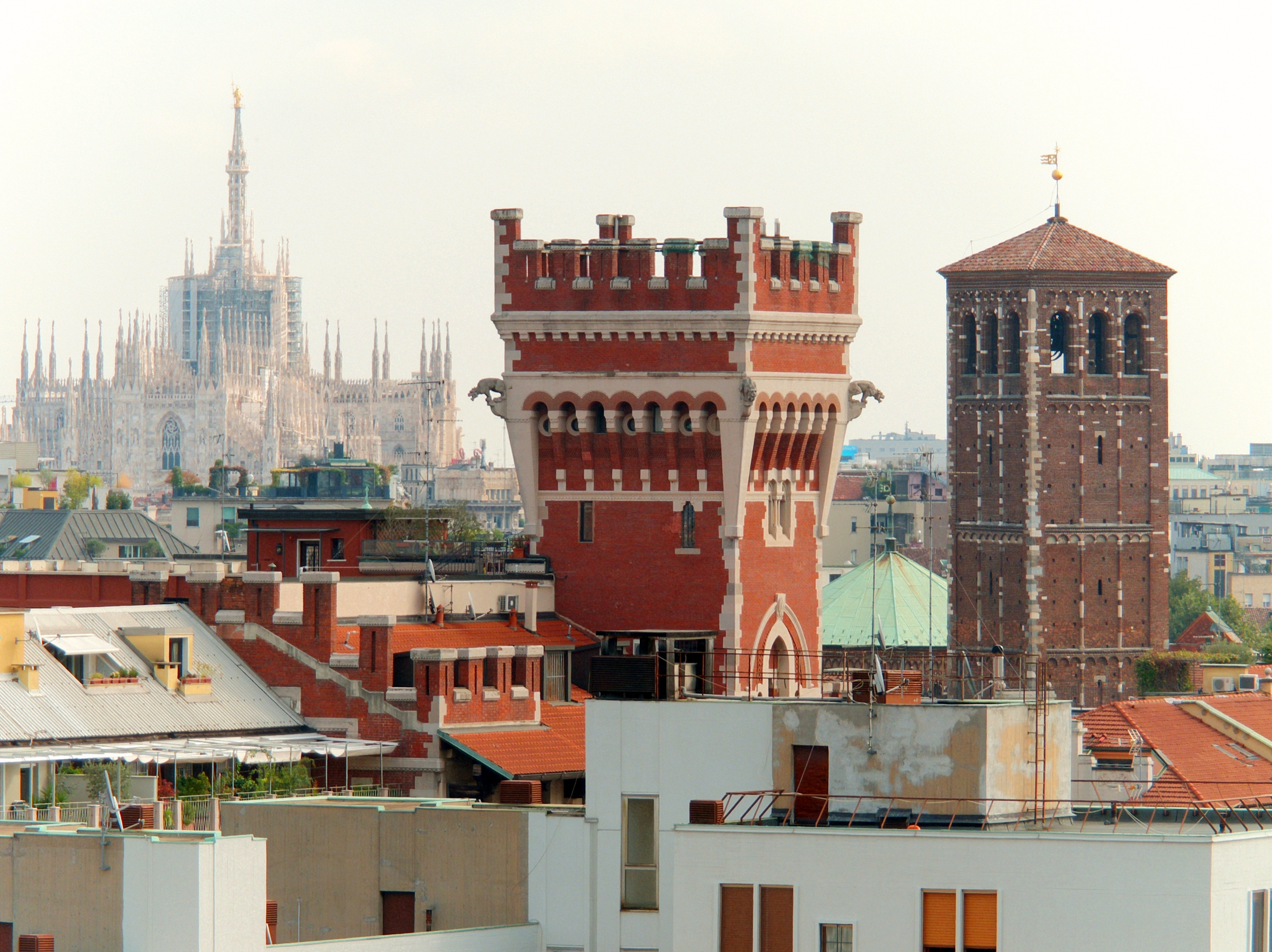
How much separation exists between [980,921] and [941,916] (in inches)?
16.3

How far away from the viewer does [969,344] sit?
16962cm

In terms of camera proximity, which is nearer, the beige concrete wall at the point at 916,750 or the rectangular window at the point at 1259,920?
the rectangular window at the point at 1259,920

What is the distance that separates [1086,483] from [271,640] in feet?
362

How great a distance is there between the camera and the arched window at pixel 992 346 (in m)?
168

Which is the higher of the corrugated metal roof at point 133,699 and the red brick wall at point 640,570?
the red brick wall at point 640,570

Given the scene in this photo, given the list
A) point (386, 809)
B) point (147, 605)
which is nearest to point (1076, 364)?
point (147, 605)

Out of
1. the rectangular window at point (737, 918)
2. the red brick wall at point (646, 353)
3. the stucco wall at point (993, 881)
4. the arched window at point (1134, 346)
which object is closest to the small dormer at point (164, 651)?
the red brick wall at point (646, 353)

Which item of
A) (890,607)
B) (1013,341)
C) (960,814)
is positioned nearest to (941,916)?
(960,814)

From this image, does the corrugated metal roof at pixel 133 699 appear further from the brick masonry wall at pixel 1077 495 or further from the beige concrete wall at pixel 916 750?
the brick masonry wall at pixel 1077 495

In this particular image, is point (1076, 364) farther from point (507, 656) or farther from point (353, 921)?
point (353, 921)

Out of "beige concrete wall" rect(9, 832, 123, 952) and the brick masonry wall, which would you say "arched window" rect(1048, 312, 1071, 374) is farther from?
"beige concrete wall" rect(9, 832, 123, 952)

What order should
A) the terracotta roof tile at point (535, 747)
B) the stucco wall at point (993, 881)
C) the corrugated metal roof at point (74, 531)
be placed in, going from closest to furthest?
the stucco wall at point (993, 881) < the terracotta roof tile at point (535, 747) < the corrugated metal roof at point (74, 531)

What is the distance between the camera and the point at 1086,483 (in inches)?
6570

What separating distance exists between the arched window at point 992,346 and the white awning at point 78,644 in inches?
4451
